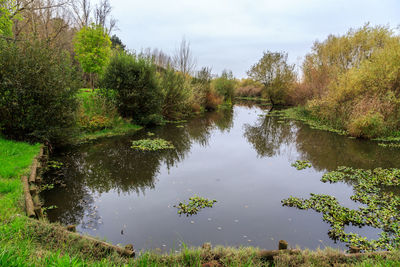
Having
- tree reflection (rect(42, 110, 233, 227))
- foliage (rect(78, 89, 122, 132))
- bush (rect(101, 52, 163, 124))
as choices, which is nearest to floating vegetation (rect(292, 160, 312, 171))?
tree reflection (rect(42, 110, 233, 227))

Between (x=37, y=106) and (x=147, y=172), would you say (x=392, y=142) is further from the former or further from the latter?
(x=37, y=106)

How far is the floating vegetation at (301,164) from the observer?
9.73 meters

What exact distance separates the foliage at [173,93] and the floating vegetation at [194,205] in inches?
613

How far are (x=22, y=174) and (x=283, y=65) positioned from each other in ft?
126

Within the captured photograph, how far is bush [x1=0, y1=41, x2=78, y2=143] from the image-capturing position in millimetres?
8844

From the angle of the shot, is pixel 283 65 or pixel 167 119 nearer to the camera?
pixel 167 119

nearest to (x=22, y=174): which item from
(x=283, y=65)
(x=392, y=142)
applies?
(x=392, y=142)

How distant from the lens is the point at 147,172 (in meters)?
8.80

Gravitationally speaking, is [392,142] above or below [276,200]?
above

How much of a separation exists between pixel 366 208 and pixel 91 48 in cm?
2346

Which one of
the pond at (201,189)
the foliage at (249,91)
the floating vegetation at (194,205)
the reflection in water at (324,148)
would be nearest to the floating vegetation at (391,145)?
the reflection in water at (324,148)

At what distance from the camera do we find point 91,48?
21.6m

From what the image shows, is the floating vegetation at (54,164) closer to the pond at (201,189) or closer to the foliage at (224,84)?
the pond at (201,189)

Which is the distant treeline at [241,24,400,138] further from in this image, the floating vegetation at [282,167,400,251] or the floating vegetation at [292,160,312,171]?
the floating vegetation at [282,167,400,251]
